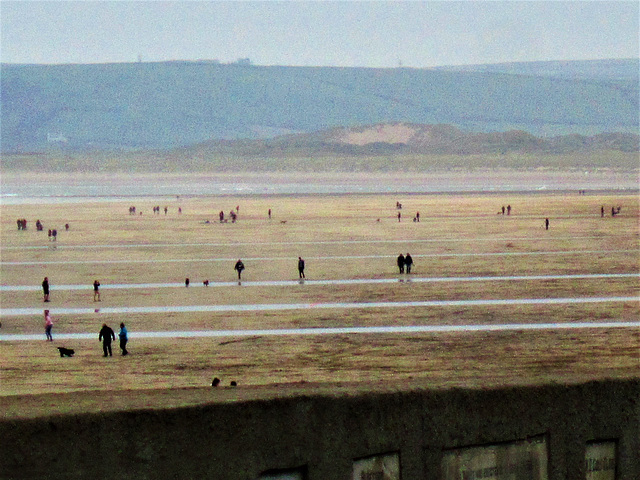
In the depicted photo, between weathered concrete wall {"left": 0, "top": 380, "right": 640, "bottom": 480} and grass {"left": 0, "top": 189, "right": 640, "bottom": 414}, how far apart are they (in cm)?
14

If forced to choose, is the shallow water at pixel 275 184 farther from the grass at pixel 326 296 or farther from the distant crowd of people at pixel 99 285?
the grass at pixel 326 296

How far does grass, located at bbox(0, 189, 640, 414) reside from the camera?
22.6 metres

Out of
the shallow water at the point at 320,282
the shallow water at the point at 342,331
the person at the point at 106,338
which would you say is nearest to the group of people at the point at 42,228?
the shallow water at the point at 320,282

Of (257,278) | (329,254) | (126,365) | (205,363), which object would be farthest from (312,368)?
(329,254)

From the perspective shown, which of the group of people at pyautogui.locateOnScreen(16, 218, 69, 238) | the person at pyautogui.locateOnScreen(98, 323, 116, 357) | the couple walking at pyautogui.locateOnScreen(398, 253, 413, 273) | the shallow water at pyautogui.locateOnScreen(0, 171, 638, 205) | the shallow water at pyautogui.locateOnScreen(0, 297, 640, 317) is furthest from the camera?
the shallow water at pyautogui.locateOnScreen(0, 171, 638, 205)

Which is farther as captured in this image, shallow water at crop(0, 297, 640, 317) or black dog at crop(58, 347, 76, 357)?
shallow water at crop(0, 297, 640, 317)

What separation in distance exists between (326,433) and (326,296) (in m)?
30.8

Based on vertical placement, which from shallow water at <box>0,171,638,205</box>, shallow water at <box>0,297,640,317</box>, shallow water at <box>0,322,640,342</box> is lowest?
→ shallow water at <box>0,322,640,342</box>

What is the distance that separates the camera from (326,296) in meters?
35.2

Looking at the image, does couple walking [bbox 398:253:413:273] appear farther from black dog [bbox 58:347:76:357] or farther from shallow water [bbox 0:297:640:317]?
black dog [bbox 58:347:76:357]

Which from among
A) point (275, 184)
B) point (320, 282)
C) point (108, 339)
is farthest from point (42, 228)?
point (275, 184)

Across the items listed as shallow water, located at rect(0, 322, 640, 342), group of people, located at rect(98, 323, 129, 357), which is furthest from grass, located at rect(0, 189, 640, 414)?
shallow water, located at rect(0, 322, 640, 342)

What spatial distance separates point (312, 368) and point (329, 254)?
25.7 meters

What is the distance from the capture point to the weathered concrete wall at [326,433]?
162 inches
